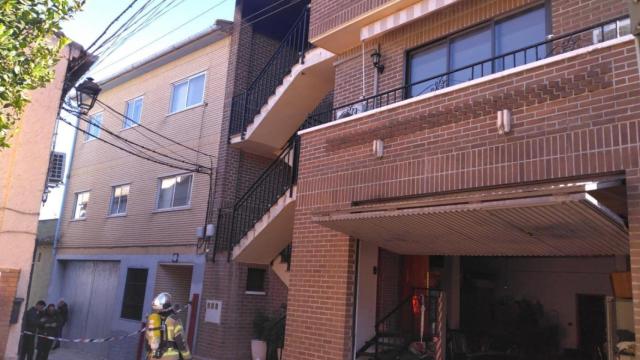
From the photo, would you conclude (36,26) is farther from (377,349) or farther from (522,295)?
(522,295)

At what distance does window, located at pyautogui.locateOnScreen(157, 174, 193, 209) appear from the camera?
1567 centimetres

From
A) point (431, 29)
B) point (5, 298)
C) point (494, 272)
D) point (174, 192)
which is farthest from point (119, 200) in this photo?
point (431, 29)

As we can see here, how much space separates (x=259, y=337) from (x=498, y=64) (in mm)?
8641

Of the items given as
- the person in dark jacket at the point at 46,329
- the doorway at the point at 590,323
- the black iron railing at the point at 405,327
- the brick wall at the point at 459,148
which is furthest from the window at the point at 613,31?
the person in dark jacket at the point at 46,329

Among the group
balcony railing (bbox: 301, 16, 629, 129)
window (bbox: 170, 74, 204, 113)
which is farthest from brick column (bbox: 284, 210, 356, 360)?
window (bbox: 170, 74, 204, 113)

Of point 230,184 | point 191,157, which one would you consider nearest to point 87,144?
point 191,157

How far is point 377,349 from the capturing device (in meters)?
8.59

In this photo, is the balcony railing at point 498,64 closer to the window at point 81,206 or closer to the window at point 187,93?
the window at point 187,93

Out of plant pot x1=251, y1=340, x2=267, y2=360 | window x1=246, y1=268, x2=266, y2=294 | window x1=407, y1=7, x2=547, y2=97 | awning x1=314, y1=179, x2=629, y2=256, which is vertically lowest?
plant pot x1=251, y1=340, x2=267, y2=360

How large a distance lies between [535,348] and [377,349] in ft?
24.3

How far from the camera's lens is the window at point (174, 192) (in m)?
15.7

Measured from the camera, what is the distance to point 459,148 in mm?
7066

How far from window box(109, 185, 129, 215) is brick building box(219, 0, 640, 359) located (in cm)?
690

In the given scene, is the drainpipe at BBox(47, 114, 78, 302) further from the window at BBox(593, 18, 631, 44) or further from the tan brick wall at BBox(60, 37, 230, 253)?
the window at BBox(593, 18, 631, 44)
